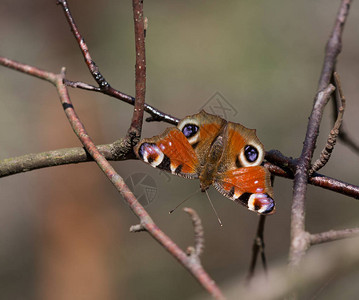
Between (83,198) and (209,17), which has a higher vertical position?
(209,17)

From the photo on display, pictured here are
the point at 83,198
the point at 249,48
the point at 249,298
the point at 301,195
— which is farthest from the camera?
the point at 249,48

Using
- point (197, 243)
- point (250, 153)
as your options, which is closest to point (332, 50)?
point (250, 153)

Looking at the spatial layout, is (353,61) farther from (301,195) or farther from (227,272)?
(301,195)

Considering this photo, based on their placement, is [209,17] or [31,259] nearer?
[31,259]

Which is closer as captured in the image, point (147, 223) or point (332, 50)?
point (147, 223)

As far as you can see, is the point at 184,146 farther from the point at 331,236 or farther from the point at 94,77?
the point at 331,236

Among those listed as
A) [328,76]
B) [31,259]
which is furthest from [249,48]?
[328,76]

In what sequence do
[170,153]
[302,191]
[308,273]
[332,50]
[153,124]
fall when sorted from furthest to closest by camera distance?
1. [153,124]
2. [332,50]
3. [170,153]
4. [302,191]
5. [308,273]

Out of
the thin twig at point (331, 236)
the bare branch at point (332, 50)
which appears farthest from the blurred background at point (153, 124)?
the thin twig at point (331, 236)
